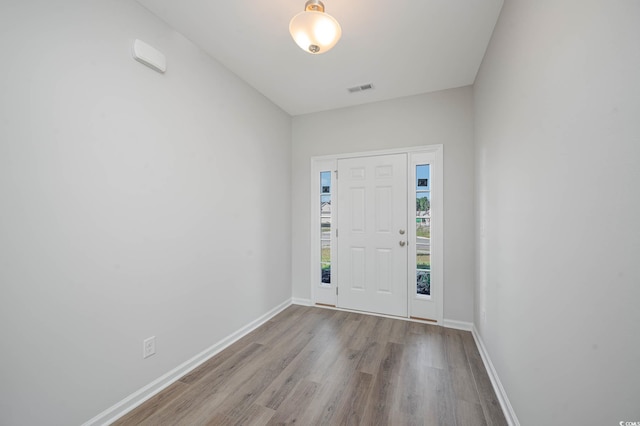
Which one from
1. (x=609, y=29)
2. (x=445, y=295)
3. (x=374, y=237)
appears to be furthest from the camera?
(x=374, y=237)

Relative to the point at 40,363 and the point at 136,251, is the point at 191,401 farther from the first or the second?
the point at 136,251

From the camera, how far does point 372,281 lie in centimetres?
338

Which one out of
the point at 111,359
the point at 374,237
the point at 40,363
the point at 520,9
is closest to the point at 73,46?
the point at 40,363

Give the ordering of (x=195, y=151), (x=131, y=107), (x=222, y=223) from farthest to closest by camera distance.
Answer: (x=222, y=223)
(x=195, y=151)
(x=131, y=107)

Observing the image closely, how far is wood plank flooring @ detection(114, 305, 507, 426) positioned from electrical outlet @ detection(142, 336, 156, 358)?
1.03 ft

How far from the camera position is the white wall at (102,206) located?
1269 mm

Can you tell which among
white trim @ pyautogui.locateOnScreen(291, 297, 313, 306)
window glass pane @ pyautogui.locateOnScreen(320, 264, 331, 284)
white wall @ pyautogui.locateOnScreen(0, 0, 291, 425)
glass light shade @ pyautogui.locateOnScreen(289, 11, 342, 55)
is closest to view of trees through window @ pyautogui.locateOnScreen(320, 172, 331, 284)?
window glass pane @ pyautogui.locateOnScreen(320, 264, 331, 284)

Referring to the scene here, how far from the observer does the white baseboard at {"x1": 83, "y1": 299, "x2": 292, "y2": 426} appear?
1.59 m

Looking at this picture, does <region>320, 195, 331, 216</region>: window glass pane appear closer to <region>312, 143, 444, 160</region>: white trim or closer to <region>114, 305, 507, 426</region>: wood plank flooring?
<region>312, 143, 444, 160</region>: white trim

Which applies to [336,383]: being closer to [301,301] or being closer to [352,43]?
[301,301]

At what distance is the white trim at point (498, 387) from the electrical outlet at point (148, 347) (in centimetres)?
242

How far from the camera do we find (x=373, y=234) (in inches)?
133

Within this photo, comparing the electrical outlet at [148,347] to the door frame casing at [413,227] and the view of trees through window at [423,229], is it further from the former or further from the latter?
the view of trees through window at [423,229]

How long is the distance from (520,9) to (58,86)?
264 centimetres
